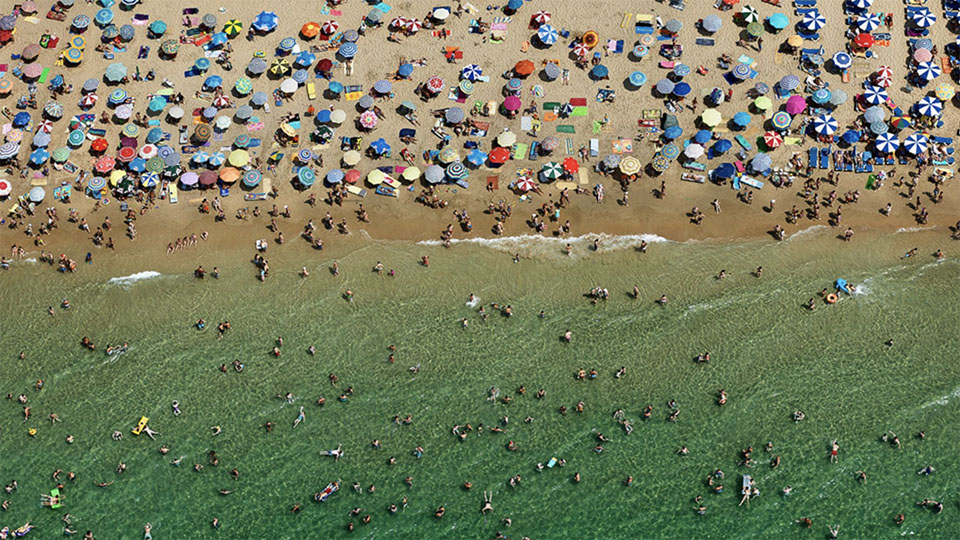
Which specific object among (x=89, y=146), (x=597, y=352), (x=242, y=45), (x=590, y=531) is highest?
(x=242, y=45)

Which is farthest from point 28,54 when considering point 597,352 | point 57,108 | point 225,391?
point 597,352

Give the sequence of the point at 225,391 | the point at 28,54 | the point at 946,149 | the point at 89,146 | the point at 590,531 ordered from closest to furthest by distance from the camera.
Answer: the point at 590,531 < the point at 225,391 < the point at 946,149 < the point at 89,146 < the point at 28,54

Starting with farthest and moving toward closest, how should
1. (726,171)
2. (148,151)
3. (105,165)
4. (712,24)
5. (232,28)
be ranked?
(232,28) → (712,24) → (148,151) → (105,165) → (726,171)

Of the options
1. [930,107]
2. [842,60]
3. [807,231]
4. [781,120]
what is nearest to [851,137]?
[781,120]

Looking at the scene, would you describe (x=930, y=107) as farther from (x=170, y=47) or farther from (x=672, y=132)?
(x=170, y=47)

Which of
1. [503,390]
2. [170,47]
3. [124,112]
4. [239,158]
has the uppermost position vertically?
[170,47]

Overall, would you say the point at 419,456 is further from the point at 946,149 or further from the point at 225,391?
the point at 946,149

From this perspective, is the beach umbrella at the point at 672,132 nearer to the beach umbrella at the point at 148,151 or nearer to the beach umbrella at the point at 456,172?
the beach umbrella at the point at 456,172

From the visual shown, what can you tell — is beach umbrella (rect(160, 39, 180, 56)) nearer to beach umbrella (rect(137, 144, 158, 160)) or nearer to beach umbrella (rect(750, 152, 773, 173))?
beach umbrella (rect(137, 144, 158, 160))
